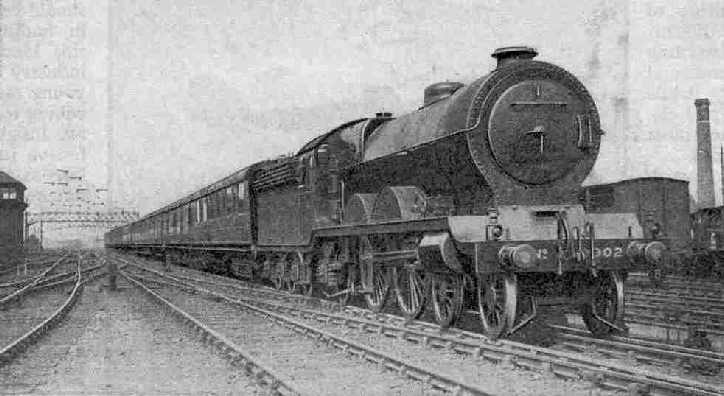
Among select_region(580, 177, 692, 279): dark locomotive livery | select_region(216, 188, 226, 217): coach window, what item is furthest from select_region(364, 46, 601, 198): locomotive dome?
select_region(580, 177, 692, 279): dark locomotive livery

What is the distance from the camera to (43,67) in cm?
1767

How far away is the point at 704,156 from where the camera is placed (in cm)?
3381

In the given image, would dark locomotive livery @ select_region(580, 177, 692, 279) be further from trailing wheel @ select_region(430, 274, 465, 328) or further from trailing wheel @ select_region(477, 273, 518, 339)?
trailing wheel @ select_region(477, 273, 518, 339)

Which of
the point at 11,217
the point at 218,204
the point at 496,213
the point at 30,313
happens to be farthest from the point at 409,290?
the point at 11,217

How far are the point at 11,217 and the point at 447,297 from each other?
101 feet

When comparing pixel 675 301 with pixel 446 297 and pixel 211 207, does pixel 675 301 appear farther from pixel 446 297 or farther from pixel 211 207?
pixel 211 207

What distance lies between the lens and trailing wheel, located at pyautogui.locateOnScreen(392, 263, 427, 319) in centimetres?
937

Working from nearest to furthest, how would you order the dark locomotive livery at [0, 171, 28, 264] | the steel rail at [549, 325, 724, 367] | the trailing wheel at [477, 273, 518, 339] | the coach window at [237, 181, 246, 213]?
the steel rail at [549, 325, 724, 367], the trailing wheel at [477, 273, 518, 339], the coach window at [237, 181, 246, 213], the dark locomotive livery at [0, 171, 28, 264]

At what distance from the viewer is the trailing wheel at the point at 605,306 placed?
7945mm

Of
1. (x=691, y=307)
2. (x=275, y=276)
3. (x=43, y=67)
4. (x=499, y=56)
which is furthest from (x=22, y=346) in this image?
(x=43, y=67)

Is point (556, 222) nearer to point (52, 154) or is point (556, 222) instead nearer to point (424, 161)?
point (424, 161)

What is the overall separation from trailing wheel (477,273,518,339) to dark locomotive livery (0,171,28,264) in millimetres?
27319

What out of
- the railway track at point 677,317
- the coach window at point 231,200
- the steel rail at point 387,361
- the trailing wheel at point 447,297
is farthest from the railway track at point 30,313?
the railway track at point 677,317

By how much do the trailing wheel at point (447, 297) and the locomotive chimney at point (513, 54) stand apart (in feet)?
8.47
